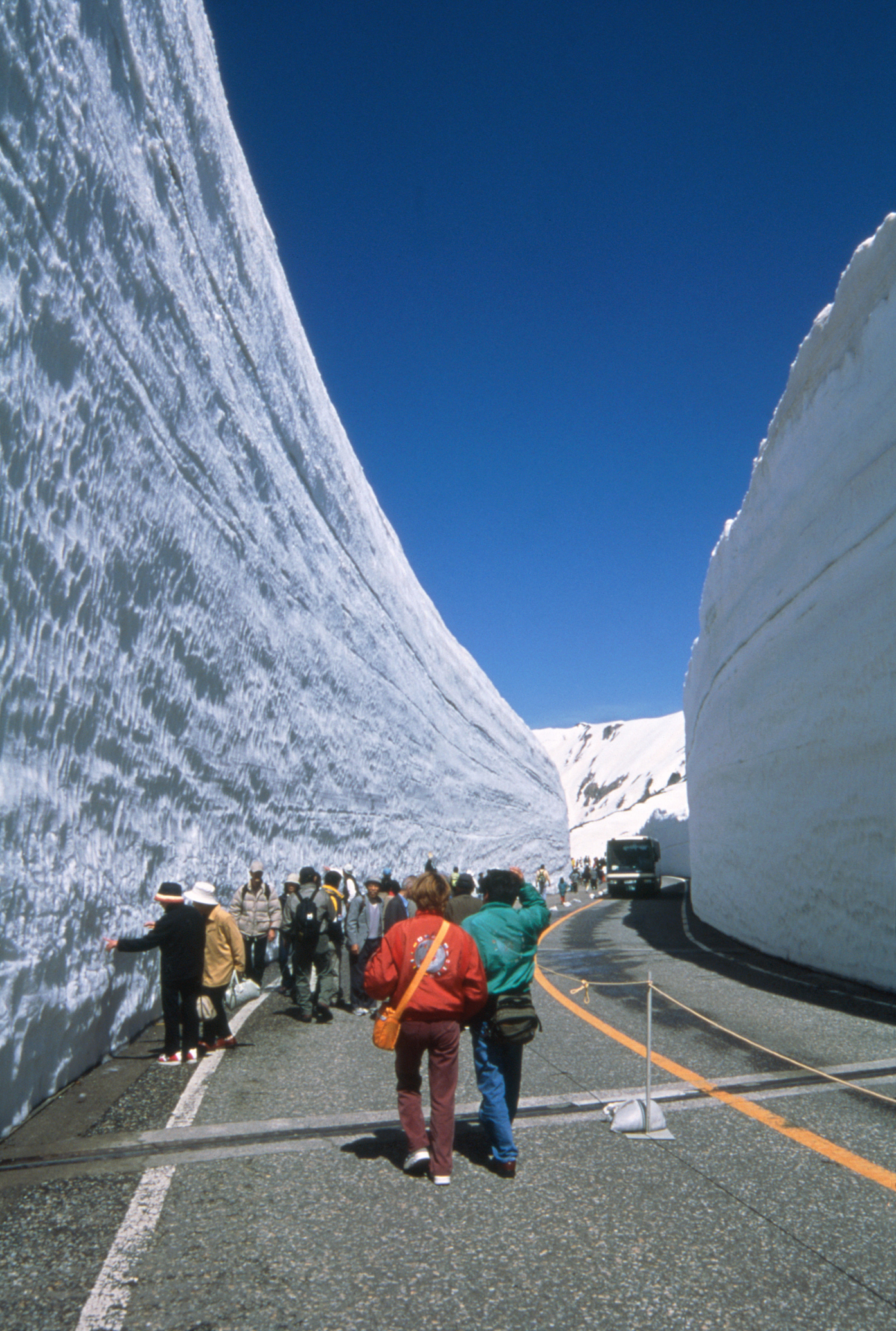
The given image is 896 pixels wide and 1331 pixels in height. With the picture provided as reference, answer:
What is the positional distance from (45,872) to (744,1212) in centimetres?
477

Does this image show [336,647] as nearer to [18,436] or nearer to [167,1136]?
[18,436]

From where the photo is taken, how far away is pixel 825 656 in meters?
13.2

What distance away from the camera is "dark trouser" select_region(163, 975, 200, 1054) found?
6840 mm

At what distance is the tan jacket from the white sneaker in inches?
137

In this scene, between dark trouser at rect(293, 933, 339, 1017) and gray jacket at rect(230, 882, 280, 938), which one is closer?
dark trouser at rect(293, 933, 339, 1017)

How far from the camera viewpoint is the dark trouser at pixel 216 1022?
7.36 m

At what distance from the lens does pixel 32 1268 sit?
339 cm

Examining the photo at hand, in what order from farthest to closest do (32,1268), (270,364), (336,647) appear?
(336,647), (270,364), (32,1268)

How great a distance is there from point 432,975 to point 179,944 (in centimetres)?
315

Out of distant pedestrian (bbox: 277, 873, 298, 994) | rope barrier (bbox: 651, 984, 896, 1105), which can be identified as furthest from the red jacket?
distant pedestrian (bbox: 277, 873, 298, 994)

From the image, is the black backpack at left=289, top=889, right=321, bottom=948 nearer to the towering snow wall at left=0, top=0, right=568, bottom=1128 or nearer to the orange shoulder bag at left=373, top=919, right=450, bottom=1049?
the towering snow wall at left=0, top=0, right=568, bottom=1128

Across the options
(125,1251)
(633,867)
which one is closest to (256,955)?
(125,1251)

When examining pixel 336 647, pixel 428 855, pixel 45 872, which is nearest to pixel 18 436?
pixel 45 872

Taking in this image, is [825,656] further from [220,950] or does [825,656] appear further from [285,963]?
[220,950]
